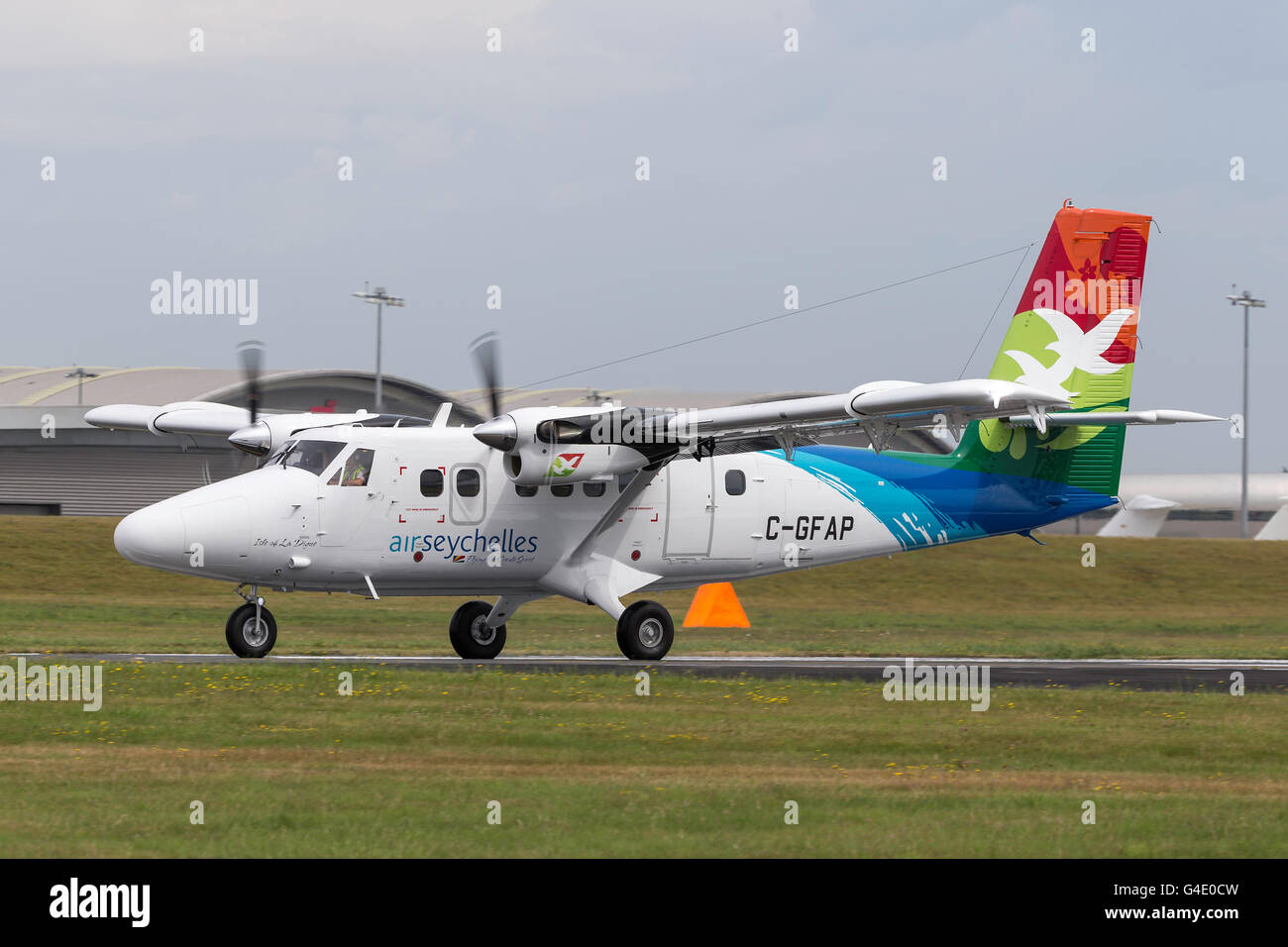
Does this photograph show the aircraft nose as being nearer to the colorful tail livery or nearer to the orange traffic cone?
the colorful tail livery

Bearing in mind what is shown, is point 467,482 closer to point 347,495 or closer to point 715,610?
point 347,495

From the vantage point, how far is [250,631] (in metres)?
21.3

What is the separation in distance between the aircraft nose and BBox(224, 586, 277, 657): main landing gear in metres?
1.53

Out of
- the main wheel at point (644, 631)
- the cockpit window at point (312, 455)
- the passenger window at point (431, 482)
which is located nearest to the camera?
the cockpit window at point (312, 455)

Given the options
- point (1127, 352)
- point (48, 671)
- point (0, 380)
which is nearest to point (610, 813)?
point (48, 671)

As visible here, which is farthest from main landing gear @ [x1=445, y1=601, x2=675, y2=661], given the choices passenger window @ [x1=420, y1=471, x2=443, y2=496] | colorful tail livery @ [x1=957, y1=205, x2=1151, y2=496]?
colorful tail livery @ [x1=957, y1=205, x2=1151, y2=496]

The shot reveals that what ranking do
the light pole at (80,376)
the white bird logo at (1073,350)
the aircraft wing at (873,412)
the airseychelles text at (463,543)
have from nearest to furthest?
the aircraft wing at (873,412) < the airseychelles text at (463,543) < the white bird logo at (1073,350) < the light pole at (80,376)

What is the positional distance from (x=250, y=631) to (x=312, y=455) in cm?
258

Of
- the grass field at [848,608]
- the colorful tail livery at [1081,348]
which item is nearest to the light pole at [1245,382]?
the grass field at [848,608]

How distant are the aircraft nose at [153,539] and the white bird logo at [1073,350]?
13.6 metres

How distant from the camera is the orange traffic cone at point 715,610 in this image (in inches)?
1405

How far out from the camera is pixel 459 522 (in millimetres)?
22094

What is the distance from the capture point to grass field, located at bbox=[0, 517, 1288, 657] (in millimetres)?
29953

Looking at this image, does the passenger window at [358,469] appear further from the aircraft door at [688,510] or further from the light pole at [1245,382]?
the light pole at [1245,382]
